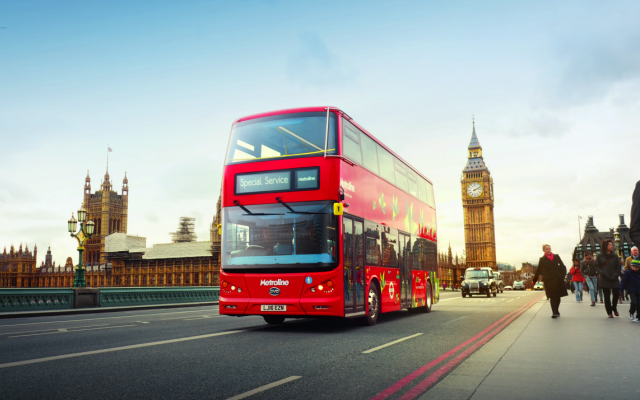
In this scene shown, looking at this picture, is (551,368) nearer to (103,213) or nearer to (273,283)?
(273,283)

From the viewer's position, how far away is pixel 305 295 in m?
9.57

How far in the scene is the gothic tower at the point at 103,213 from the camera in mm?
141375

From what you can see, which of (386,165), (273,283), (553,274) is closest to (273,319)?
(273,283)

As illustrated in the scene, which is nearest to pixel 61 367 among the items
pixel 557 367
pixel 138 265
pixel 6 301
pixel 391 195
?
pixel 557 367

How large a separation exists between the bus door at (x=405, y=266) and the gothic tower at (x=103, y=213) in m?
139

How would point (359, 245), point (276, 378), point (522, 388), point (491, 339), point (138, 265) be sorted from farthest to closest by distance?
point (138, 265) → point (359, 245) → point (491, 339) → point (276, 378) → point (522, 388)

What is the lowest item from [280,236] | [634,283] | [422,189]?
[634,283]

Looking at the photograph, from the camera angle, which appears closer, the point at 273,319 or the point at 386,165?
Answer: the point at 273,319

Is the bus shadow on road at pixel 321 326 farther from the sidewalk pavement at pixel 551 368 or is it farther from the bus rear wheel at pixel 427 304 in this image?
the bus rear wheel at pixel 427 304

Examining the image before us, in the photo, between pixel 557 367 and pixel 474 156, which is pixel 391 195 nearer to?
pixel 557 367

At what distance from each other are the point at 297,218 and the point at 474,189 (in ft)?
433

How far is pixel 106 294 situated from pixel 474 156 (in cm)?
12926

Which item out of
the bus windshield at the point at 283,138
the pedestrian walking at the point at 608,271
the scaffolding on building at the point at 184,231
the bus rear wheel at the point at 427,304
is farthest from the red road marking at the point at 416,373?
the scaffolding on building at the point at 184,231

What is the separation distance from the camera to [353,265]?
405 inches
